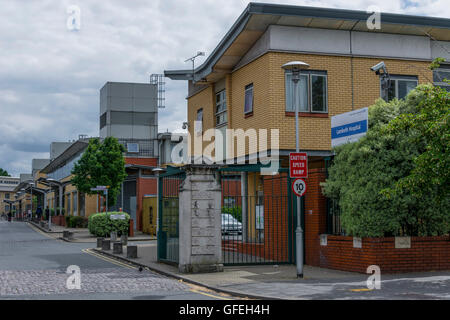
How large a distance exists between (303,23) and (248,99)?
3348mm

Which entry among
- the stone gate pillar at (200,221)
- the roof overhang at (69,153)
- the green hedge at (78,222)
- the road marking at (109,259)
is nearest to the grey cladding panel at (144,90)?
the roof overhang at (69,153)

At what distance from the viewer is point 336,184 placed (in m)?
14.9

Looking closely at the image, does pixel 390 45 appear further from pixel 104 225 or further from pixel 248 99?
pixel 104 225

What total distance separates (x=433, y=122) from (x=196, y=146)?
16112mm

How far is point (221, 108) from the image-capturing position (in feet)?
80.2

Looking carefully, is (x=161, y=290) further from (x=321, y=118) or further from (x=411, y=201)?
(x=321, y=118)

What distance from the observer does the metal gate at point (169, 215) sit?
16.5m

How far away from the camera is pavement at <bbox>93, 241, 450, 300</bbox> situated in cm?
1052

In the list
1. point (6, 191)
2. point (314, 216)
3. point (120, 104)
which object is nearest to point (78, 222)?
point (120, 104)

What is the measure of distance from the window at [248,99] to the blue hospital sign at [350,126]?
4.92m

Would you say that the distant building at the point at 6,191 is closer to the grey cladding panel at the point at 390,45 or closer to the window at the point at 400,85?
the grey cladding panel at the point at 390,45

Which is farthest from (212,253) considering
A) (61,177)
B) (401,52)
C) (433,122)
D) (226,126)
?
(61,177)

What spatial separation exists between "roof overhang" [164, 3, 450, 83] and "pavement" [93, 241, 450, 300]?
842 cm

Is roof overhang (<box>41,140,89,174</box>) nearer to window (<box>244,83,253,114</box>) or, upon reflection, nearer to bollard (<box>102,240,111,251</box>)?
bollard (<box>102,240,111,251</box>)
